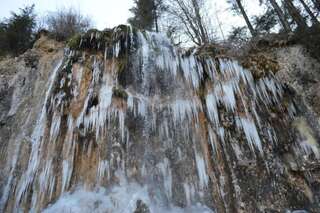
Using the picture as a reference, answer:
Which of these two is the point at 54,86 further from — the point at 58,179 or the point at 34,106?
the point at 58,179

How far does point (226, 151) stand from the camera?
17.2 feet

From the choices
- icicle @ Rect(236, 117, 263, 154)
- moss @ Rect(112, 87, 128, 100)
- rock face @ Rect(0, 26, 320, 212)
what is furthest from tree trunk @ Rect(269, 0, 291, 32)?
moss @ Rect(112, 87, 128, 100)

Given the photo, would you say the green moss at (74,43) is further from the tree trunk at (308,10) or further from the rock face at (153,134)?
the tree trunk at (308,10)

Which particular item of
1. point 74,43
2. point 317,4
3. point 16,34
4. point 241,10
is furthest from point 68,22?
point 317,4

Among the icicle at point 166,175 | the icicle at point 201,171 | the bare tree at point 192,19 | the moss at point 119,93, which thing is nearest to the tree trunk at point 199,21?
the bare tree at point 192,19

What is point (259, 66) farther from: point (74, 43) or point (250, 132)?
point (74, 43)

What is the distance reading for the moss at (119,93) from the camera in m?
5.48

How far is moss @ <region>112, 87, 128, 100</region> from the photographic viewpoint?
5.48m

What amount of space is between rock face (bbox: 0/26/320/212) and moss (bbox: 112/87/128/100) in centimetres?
2

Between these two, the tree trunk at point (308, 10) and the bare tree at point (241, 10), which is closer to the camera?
the tree trunk at point (308, 10)

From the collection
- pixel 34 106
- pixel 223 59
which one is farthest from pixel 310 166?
pixel 34 106

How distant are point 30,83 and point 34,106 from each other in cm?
89

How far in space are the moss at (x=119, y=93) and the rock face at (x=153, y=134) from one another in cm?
2

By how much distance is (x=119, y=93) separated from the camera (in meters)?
5.52
